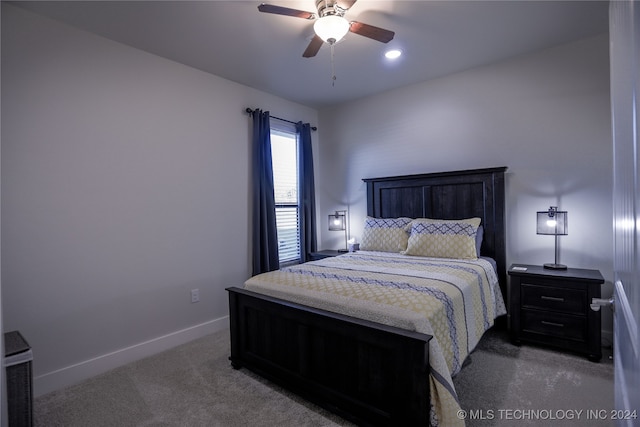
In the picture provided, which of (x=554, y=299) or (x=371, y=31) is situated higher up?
(x=371, y=31)

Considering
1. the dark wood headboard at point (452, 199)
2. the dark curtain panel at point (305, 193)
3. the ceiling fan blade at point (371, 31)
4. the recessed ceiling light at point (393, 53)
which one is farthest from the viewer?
the dark curtain panel at point (305, 193)

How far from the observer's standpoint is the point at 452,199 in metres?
3.39

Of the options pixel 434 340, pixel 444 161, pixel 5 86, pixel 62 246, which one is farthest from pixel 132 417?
pixel 444 161

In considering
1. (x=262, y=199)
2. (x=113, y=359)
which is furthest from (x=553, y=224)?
(x=113, y=359)

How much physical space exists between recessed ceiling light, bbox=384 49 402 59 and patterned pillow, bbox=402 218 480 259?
168cm

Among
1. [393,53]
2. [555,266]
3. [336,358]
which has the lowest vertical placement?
[336,358]

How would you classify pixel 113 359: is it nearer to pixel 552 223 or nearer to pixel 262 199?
pixel 262 199

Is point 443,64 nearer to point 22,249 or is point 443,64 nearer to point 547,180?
point 547,180

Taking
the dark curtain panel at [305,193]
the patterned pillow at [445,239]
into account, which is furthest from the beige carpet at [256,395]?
the dark curtain panel at [305,193]

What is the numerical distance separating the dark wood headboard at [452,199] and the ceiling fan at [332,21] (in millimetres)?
1801

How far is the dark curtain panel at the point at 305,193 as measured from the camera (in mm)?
4168

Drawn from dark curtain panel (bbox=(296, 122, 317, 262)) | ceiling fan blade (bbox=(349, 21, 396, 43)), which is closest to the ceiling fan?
ceiling fan blade (bbox=(349, 21, 396, 43))

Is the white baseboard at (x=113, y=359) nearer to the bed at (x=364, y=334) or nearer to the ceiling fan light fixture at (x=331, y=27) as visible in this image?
the bed at (x=364, y=334)

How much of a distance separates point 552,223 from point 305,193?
2.69 meters
